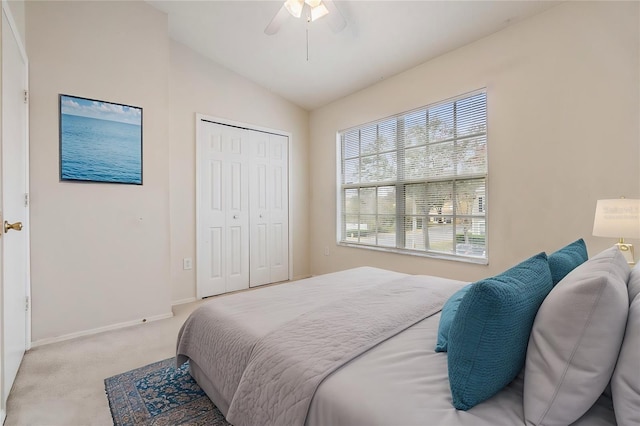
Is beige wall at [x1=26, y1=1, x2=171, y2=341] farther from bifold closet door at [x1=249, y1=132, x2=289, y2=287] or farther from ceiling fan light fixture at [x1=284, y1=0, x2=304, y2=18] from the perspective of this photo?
ceiling fan light fixture at [x1=284, y1=0, x2=304, y2=18]

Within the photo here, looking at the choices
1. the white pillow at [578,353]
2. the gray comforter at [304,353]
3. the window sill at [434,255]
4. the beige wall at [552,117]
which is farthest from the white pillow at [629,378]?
the window sill at [434,255]

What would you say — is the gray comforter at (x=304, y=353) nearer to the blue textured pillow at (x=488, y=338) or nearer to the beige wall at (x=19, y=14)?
the blue textured pillow at (x=488, y=338)

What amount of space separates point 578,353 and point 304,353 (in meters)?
0.81

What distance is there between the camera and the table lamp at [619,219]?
183 centimetres

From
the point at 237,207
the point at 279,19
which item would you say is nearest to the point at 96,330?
the point at 237,207

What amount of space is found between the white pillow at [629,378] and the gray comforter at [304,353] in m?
0.68

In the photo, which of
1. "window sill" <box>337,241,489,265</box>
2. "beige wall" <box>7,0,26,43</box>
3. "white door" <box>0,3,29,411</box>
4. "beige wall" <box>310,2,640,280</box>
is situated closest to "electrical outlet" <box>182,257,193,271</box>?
"white door" <box>0,3,29,411</box>

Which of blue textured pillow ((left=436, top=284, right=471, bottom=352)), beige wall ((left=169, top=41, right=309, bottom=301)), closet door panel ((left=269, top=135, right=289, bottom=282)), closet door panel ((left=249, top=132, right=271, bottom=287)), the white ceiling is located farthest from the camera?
closet door panel ((left=269, top=135, right=289, bottom=282))

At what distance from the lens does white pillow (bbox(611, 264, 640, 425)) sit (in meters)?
0.70

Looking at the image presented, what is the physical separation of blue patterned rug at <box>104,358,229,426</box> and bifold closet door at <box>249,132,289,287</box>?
219cm

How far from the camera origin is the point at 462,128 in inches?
119

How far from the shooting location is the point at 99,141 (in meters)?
2.73

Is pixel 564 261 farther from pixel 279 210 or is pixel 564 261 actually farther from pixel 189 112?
pixel 189 112

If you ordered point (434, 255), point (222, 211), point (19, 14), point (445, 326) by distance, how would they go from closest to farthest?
point (445, 326) < point (19, 14) < point (434, 255) < point (222, 211)
